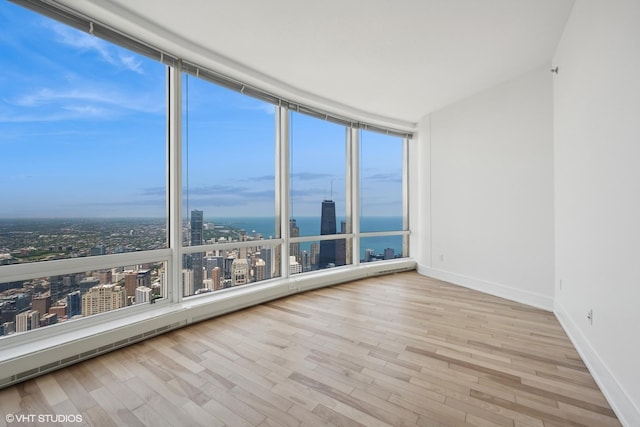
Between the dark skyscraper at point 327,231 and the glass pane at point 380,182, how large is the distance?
59 cm

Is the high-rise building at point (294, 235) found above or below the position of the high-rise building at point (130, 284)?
above

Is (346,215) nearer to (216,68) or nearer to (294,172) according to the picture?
(294,172)

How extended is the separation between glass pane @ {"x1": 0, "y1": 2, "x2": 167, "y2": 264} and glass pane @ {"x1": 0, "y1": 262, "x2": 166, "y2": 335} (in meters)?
0.20

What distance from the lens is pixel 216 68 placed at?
3.05 m

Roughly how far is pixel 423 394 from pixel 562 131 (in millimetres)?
2808

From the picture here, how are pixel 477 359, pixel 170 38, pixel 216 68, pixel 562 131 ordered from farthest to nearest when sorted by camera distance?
pixel 216 68 → pixel 562 131 → pixel 170 38 → pixel 477 359

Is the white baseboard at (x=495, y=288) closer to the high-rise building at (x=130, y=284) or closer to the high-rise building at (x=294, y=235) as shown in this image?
the high-rise building at (x=294, y=235)

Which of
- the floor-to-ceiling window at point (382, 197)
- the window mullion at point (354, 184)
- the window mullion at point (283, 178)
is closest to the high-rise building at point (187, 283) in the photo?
the window mullion at point (283, 178)

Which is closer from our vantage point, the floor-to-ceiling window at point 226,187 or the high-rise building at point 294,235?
the floor-to-ceiling window at point 226,187

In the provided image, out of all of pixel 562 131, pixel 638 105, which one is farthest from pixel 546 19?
pixel 638 105

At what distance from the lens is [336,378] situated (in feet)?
6.27

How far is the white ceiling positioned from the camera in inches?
90.7

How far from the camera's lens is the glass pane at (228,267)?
9.99 feet

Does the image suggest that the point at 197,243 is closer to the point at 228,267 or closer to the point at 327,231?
the point at 228,267
